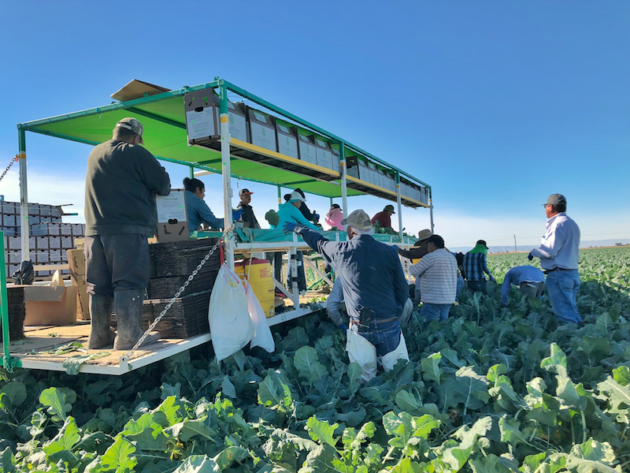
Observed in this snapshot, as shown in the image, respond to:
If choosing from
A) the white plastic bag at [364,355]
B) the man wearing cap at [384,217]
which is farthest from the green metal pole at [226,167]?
the man wearing cap at [384,217]

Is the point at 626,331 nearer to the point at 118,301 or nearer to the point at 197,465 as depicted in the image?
the point at 197,465

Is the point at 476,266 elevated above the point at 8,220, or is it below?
below

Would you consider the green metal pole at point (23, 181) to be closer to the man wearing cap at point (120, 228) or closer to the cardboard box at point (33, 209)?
the man wearing cap at point (120, 228)

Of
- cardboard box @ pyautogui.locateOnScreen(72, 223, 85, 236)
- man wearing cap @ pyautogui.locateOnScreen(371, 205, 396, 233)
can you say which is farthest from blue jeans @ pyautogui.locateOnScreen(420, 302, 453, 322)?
cardboard box @ pyautogui.locateOnScreen(72, 223, 85, 236)

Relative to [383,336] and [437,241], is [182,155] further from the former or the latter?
[383,336]

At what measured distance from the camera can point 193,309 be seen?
12.2 ft

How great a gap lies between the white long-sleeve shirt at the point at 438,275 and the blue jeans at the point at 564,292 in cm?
122

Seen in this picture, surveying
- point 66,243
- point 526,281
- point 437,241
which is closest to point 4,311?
point 437,241

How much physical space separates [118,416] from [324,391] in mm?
1608

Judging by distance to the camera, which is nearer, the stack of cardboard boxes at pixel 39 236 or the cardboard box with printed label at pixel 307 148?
the cardboard box with printed label at pixel 307 148

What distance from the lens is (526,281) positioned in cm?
700

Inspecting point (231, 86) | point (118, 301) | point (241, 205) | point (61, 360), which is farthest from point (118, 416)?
point (241, 205)

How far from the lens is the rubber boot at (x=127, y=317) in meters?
3.28

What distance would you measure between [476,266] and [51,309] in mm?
6791
